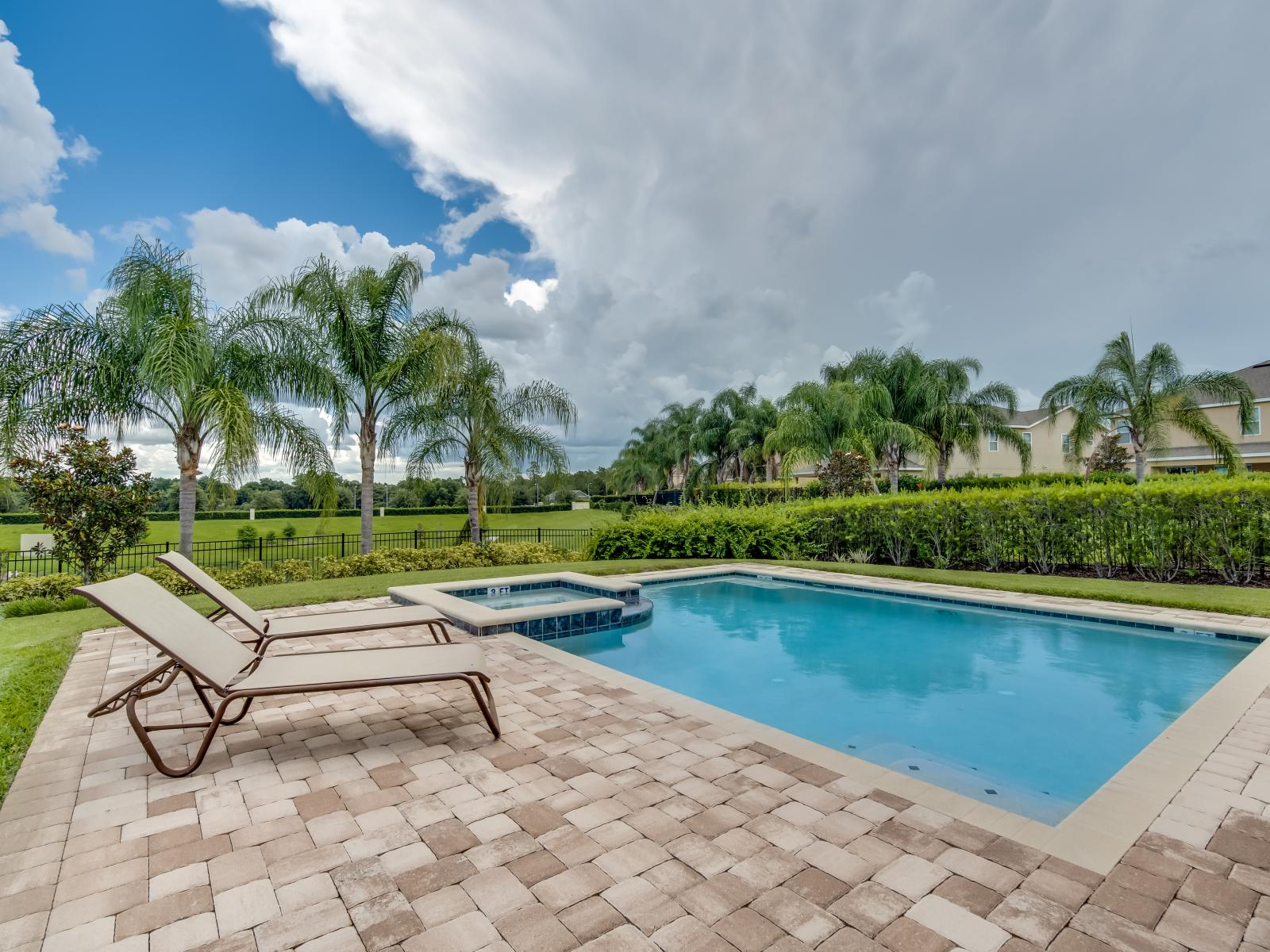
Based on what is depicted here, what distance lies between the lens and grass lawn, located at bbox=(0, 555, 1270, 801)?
14.1 feet

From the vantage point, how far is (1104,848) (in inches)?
97.5

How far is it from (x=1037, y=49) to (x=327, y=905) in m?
14.7

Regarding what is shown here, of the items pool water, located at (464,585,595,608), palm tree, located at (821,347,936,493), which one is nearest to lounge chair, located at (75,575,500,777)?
pool water, located at (464,585,595,608)

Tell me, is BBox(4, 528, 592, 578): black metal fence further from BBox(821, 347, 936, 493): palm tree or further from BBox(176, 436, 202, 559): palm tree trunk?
BBox(821, 347, 936, 493): palm tree

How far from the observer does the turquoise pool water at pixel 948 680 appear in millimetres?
4184

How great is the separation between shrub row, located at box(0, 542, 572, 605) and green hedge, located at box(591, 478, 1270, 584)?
6.78 feet

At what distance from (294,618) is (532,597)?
4.62m

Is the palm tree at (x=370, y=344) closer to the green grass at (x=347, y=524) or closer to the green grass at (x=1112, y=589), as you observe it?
the green grass at (x=347, y=524)

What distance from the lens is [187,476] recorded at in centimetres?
1081

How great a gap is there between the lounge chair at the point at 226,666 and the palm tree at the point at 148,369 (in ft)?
24.5

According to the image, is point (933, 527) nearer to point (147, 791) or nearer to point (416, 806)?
point (416, 806)

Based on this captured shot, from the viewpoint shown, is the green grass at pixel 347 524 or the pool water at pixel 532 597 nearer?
the pool water at pixel 532 597

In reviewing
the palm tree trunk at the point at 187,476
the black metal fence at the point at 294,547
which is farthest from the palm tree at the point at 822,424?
the palm tree trunk at the point at 187,476

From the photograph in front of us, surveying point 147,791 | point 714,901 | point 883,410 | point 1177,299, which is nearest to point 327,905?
point 714,901
